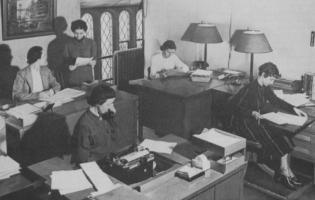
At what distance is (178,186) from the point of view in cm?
301

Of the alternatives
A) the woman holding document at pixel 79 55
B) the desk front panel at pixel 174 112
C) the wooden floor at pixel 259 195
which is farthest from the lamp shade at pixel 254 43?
the woman holding document at pixel 79 55

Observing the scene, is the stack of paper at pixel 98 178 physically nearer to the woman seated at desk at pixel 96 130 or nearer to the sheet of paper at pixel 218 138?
the woman seated at desk at pixel 96 130

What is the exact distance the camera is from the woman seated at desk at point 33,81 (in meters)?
4.85

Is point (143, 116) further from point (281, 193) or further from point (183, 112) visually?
point (281, 193)

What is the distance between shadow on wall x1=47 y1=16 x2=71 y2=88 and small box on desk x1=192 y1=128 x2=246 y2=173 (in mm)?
3071

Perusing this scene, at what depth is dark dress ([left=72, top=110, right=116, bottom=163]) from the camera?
357 cm

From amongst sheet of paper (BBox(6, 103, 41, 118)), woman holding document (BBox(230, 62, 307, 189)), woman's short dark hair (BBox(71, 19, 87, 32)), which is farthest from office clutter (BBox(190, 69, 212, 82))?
sheet of paper (BBox(6, 103, 41, 118))

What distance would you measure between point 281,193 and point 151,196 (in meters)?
2.22

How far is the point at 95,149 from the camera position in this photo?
12.2 ft

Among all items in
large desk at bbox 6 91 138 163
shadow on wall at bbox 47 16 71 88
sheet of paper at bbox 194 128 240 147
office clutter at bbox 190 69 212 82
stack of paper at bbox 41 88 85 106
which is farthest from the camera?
shadow on wall at bbox 47 16 71 88

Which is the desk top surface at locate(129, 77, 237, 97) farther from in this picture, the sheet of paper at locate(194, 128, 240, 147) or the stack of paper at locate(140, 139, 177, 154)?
the sheet of paper at locate(194, 128, 240, 147)

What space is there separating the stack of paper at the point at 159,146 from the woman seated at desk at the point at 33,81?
1608 mm

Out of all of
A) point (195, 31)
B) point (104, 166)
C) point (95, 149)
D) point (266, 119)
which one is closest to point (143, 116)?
point (195, 31)

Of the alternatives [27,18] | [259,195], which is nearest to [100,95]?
[259,195]
